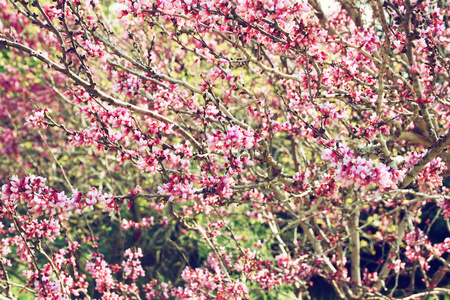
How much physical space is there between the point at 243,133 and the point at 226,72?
0.98 metres

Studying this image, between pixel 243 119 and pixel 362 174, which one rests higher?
pixel 243 119

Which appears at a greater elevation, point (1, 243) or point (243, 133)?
point (1, 243)

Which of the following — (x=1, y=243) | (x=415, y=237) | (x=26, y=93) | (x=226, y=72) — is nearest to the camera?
(x=226, y=72)

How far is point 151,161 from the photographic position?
274 cm

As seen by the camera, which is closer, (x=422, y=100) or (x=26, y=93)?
(x=422, y=100)

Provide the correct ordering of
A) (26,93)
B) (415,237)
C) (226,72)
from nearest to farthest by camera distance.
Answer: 1. (226,72)
2. (415,237)
3. (26,93)

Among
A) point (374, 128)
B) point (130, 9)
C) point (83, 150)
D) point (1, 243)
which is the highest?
point (83, 150)

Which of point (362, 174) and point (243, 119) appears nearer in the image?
point (362, 174)

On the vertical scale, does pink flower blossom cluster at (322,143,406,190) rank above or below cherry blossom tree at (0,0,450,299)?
below

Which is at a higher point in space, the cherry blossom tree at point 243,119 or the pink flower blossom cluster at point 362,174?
the cherry blossom tree at point 243,119

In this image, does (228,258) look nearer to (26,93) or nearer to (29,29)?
(26,93)

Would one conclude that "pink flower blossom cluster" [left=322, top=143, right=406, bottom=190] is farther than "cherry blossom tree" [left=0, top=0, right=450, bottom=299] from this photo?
No

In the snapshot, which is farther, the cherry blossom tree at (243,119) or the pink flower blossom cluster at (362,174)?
the cherry blossom tree at (243,119)

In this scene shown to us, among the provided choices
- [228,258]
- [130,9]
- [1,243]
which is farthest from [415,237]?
[1,243]
